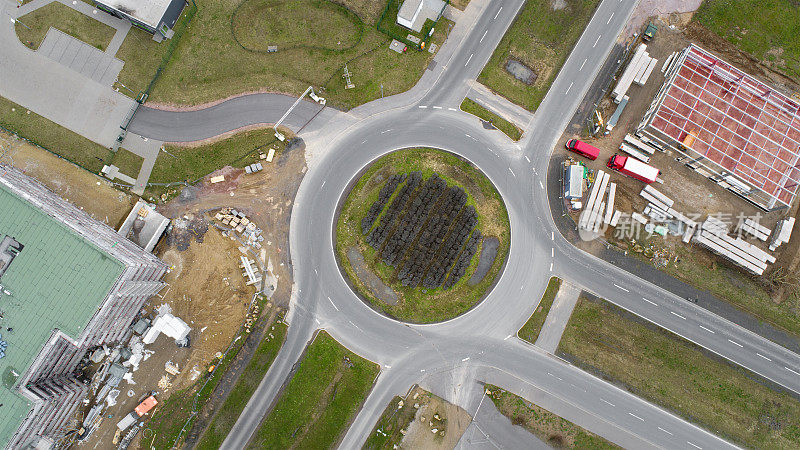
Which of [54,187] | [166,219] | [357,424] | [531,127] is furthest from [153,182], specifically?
[531,127]

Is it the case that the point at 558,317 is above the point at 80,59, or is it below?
above

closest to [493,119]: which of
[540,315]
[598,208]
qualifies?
[598,208]

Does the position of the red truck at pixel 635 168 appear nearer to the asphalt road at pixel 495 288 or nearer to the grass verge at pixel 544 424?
the asphalt road at pixel 495 288

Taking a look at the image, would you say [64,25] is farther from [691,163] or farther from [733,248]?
[733,248]

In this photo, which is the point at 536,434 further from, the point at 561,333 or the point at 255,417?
the point at 255,417

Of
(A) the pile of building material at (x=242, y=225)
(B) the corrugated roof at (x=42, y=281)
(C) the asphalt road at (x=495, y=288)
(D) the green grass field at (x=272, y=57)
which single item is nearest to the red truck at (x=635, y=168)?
(C) the asphalt road at (x=495, y=288)

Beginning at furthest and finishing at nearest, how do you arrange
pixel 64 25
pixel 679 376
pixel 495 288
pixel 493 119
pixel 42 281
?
1. pixel 493 119
2. pixel 64 25
3. pixel 495 288
4. pixel 679 376
5. pixel 42 281
